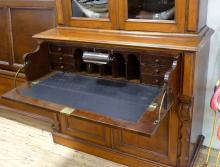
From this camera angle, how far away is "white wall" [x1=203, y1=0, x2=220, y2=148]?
164cm

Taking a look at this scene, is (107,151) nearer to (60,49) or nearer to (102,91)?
(102,91)

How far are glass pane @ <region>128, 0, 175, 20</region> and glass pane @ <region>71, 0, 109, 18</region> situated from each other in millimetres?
166

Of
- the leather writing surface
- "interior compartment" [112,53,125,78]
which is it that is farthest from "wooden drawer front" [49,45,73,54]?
"interior compartment" [112,53,125,78]

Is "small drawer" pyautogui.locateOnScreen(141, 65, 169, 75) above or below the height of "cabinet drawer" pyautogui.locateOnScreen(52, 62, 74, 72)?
above

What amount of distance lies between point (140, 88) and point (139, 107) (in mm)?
226

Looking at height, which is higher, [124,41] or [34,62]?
[124,41]

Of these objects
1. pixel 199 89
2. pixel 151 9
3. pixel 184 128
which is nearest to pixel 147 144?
pixel 184 128

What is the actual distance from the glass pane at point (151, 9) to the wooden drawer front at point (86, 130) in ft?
2.68

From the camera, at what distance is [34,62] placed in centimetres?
163

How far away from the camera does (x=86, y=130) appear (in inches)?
80.7

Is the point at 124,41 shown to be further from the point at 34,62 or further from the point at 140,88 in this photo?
the point at 34,62

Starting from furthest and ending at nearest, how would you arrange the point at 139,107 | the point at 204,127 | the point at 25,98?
1. the point at 204,127
2. the point at 25,98
3. the point at 139,107

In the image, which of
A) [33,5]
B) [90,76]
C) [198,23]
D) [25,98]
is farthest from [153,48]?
[33,5]

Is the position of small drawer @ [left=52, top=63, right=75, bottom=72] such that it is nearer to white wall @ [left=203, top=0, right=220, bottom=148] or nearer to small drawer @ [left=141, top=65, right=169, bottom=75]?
small drawer @ [left=141, top=65, right=169, bottom=75]
